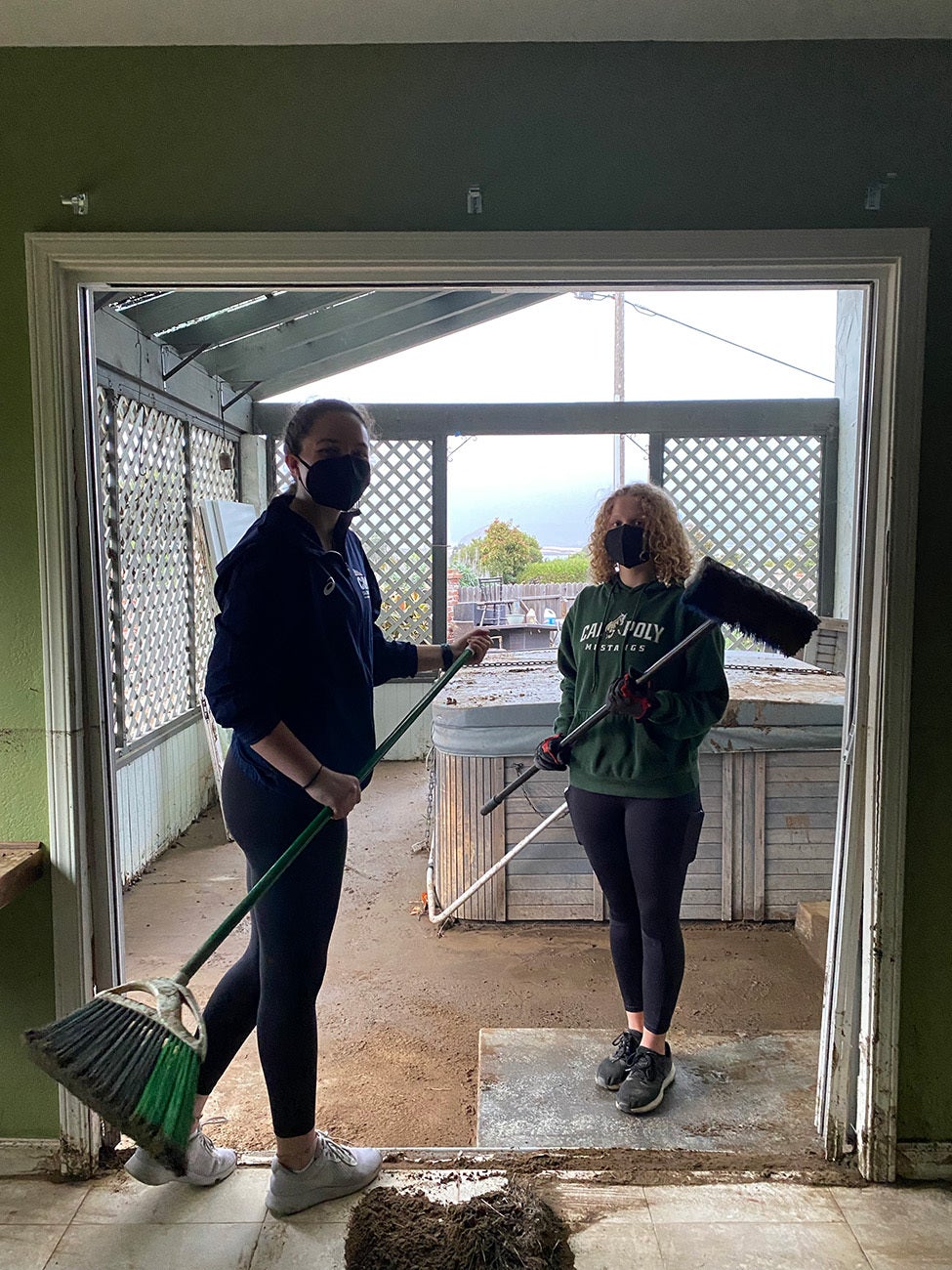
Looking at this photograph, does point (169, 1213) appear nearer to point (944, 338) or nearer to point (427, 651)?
point (427, 651)

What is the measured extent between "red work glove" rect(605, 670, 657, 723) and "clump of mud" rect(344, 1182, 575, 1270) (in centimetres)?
93

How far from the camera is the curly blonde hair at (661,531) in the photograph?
1829 millimetres

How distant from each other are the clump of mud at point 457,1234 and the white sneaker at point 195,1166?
0.95 ft

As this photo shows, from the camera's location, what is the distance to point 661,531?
183cm

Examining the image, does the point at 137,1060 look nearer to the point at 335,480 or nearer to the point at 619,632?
the point at 335,480

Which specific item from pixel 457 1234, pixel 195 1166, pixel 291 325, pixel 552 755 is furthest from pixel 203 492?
pixel 457 1234

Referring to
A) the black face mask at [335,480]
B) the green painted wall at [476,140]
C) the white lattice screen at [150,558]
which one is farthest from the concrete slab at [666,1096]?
the white lattice screen at [150,558]

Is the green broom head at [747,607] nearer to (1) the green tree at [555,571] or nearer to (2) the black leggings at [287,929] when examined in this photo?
(2) the black leggings at [287,929]

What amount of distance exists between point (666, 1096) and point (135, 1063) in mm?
1314

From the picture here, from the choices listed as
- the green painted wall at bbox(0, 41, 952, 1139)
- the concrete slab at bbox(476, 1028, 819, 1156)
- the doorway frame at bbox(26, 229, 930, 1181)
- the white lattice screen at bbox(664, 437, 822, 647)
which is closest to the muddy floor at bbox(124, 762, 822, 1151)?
the concrete slab at bbox(476, 1028, 819, 1156)

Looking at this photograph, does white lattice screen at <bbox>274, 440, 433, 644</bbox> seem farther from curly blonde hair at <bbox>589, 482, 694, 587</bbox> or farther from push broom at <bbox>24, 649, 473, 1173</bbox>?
push broom at <bbox>24, 649, 473, 1173</bbox>

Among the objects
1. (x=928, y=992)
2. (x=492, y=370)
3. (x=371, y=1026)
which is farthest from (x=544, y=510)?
(x=928, y=992)

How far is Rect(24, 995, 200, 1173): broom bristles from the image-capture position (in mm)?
1140

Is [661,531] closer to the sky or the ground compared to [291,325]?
closer to the ground
